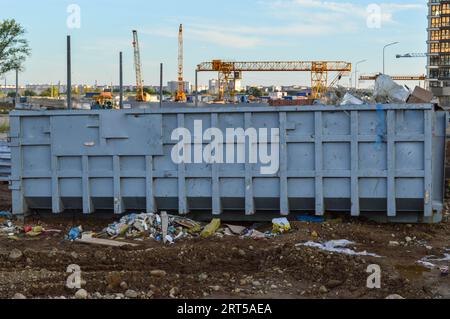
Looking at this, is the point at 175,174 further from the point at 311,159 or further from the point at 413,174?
the point at 413,174

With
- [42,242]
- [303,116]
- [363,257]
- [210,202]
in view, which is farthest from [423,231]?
[42,242]

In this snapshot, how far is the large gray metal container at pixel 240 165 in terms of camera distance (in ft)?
28.2

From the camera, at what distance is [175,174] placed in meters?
9.05

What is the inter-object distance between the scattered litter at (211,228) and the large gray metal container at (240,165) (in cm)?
24

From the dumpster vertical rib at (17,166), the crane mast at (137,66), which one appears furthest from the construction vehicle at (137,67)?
the dumpster vertical rib at (17,166)

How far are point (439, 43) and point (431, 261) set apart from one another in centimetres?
9992

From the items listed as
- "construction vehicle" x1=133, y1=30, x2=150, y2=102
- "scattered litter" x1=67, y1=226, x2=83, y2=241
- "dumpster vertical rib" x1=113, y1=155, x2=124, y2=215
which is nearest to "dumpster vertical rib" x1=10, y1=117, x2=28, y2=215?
"scattered litter" x1=67, y1=226, x2=83, y2=241

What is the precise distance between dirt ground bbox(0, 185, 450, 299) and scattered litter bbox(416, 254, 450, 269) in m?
0.09

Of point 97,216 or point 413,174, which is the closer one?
point 413,174

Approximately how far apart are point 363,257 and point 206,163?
2786 mm

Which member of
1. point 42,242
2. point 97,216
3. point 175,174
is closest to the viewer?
point 42,242

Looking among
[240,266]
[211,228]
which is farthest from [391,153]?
[240,266]

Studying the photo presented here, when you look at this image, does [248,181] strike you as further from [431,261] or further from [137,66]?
[137,66]

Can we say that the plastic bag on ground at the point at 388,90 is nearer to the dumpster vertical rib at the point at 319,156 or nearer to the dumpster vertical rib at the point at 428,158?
the dumpster vertical rib at the point at 428,158
